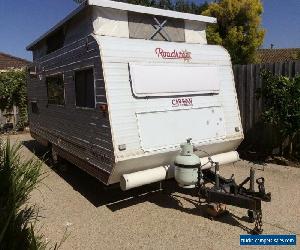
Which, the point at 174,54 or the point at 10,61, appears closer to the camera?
the point at 174,54

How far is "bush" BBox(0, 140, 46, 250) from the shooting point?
3.21m

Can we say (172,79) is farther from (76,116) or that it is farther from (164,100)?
(76,116)

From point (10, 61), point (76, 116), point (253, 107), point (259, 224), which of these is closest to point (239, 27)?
point (253, 107)

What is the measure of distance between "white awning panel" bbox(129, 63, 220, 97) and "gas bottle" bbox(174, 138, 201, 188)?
1161 mm

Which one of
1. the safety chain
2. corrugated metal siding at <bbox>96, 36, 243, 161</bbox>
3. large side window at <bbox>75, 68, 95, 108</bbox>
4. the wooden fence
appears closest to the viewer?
the safety chain

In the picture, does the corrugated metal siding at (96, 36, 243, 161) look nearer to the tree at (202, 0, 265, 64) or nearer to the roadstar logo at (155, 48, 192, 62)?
the roadstar logo at (155, 48, 192, 62)

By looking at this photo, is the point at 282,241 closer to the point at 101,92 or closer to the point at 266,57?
the point at 101,92

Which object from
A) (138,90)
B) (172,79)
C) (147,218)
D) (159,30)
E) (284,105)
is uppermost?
(159,30)

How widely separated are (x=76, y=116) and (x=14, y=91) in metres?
11.7

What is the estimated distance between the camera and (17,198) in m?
4.20

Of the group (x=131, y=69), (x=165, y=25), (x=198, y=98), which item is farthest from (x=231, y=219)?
(x=165, y=25)

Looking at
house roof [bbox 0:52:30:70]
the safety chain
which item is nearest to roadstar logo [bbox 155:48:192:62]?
the safety chain

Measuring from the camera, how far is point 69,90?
780cm

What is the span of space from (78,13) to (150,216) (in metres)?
4.25
